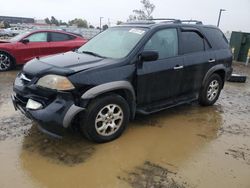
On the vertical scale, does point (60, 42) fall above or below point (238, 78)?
above

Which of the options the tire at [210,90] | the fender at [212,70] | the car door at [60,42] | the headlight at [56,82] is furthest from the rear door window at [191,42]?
the car door at [60,42]

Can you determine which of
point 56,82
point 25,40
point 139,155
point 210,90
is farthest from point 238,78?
point 25,40

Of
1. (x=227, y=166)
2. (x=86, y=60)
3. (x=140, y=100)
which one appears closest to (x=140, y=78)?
(x=140, y=100)

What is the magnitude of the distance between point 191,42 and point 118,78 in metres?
1.96

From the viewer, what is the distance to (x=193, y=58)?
16.9 feet

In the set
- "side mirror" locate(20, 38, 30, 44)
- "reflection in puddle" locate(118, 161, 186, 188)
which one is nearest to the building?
"side mirror" locate(20, 38, 30, 44)

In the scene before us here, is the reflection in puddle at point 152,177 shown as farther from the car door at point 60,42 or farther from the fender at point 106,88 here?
the car door at point 60,42

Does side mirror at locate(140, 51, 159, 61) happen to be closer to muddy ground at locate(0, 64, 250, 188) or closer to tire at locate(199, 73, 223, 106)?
muddy ground at locate(0, 64, 250, 188)

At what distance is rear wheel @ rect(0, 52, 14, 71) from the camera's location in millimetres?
9172

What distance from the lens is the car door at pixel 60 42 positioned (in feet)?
31.9

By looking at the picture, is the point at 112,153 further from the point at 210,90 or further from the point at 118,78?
the point at 210,90

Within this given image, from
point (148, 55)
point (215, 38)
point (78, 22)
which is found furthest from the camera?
point (78, 22)

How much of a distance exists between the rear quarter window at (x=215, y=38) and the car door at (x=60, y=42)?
5693mm

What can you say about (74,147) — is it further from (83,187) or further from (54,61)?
(54,61)
